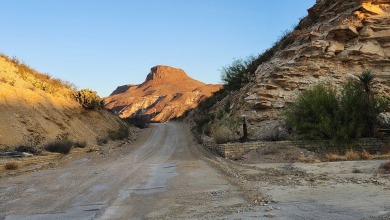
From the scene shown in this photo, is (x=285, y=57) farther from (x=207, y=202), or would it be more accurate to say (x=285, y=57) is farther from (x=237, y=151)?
(x=207, y=202)

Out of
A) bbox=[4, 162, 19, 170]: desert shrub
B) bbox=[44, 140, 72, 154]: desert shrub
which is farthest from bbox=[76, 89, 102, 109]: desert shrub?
bbox=[4, 162, 19, 170]: desert shrub

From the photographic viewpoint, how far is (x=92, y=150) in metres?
25.0

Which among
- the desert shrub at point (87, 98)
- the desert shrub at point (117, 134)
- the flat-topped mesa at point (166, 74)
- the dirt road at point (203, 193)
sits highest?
the flat-topped mesa at point (166, 74)

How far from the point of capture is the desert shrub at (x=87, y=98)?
36.5m

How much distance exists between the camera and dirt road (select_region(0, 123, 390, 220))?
24.2 feet

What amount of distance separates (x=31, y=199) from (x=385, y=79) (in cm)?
2170

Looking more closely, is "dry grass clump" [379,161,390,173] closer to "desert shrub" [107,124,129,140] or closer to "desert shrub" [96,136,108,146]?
"desert shrub" [96,136,108,146]

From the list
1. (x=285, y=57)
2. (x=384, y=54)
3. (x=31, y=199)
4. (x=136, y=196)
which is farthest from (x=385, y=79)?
(x=31, y=199)

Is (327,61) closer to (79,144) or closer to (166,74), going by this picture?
(79,144)

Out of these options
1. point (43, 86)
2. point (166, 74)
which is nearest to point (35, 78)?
point (43, 86)

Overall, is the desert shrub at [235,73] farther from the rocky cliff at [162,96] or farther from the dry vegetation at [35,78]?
the rocky cliff at [162,96]

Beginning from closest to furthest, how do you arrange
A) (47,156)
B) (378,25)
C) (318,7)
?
(47,156) < (378,25) < (318,7)

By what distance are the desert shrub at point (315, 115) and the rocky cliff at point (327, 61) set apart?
3096 mm

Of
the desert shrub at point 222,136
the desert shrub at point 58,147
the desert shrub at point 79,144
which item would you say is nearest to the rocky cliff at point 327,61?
the desert shrub at point 222,136
